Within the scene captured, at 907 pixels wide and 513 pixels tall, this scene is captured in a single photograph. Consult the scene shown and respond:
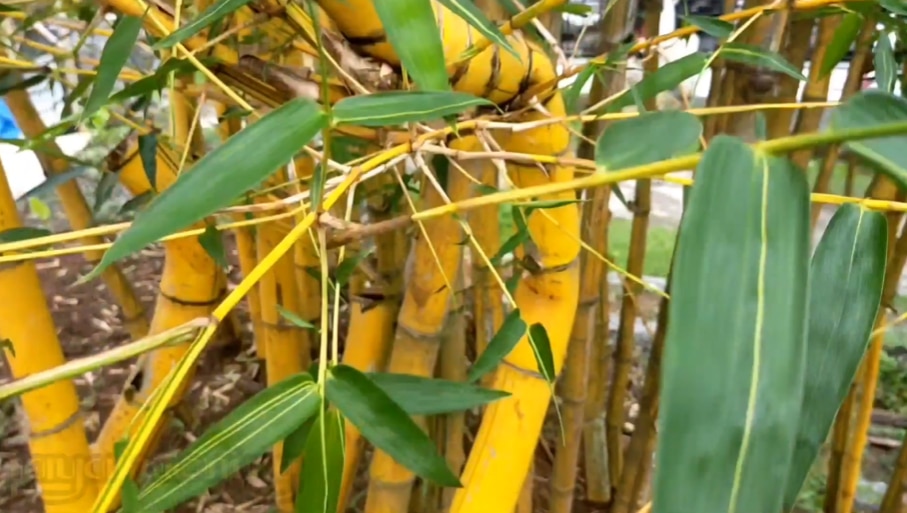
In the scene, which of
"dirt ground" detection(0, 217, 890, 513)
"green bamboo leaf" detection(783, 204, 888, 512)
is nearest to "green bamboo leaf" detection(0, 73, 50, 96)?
"green bamboo leaf" detection(783, 204, 888, 512)

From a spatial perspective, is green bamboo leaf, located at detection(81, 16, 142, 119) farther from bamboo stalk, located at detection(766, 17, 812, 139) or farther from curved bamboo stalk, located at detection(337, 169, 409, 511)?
bamboo stalk, located at detection(766, 17, 812, 139)

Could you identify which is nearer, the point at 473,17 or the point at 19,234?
the point at 473,17

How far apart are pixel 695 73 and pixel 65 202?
672 millimetres

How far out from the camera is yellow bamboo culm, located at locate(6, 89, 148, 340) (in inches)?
25.0

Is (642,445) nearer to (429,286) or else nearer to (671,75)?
(429,286)

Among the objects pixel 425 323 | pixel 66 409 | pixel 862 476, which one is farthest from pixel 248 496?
pixel 862 476

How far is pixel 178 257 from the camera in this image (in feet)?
2.01

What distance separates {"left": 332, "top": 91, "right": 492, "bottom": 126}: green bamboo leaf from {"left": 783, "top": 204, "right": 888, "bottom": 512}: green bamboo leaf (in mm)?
119

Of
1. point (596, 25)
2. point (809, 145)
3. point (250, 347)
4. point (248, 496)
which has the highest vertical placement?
point (596, 25)

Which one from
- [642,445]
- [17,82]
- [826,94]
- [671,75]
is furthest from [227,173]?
[642,445]

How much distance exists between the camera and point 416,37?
20cm

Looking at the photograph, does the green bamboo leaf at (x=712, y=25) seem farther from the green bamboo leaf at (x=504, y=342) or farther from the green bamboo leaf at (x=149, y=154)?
the green bamboo leaf at (x=149, y=154)

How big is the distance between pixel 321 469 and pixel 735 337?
143 mm

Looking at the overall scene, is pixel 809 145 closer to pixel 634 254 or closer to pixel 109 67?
pixel 109 67
